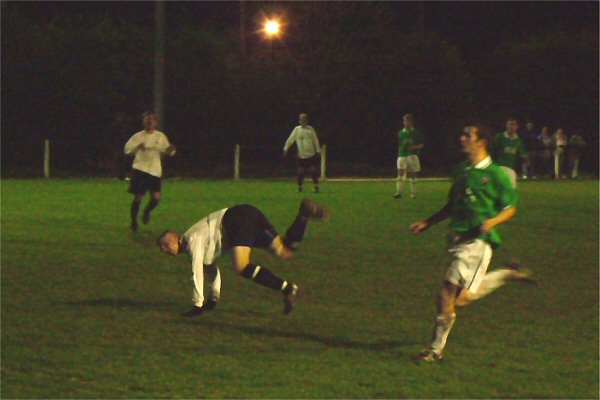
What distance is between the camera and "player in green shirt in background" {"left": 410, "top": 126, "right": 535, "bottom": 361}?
380 inches

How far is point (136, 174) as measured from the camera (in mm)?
20016

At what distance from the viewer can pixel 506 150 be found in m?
23.7

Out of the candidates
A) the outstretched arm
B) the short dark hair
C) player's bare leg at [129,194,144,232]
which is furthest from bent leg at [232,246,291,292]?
player's bare leg at [129,194,144,232]

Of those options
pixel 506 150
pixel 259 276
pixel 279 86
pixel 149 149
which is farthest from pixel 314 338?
pixel 279 86

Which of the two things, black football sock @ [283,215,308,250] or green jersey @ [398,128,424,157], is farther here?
green jersey @ [398,128,424,157]

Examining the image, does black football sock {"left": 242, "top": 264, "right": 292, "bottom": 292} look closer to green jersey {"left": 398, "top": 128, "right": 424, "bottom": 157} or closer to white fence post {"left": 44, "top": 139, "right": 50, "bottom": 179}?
green jersey {"left": 398, "top": 128, "right": 424, "bottom": 157}

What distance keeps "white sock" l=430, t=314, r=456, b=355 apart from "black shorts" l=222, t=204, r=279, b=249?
180cm

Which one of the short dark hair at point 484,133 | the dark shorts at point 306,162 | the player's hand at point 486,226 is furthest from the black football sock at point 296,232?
the dark shorts at point 306,162

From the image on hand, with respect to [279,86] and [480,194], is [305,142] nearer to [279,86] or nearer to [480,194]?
[279,86]

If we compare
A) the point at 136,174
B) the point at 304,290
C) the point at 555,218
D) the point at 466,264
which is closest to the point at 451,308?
the point at 466,264

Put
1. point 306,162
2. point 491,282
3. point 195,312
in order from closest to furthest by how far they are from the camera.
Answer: point 491,282 → point 195,312 → point 306,162

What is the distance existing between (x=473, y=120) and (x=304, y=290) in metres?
4.90

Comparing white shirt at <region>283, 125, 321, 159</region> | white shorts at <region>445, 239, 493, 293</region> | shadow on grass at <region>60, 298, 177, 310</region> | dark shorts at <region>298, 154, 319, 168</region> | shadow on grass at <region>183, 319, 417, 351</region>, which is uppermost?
white shirt at <region>283, 125, 321, 159</region>

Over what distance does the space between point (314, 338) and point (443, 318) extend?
1622 mm
